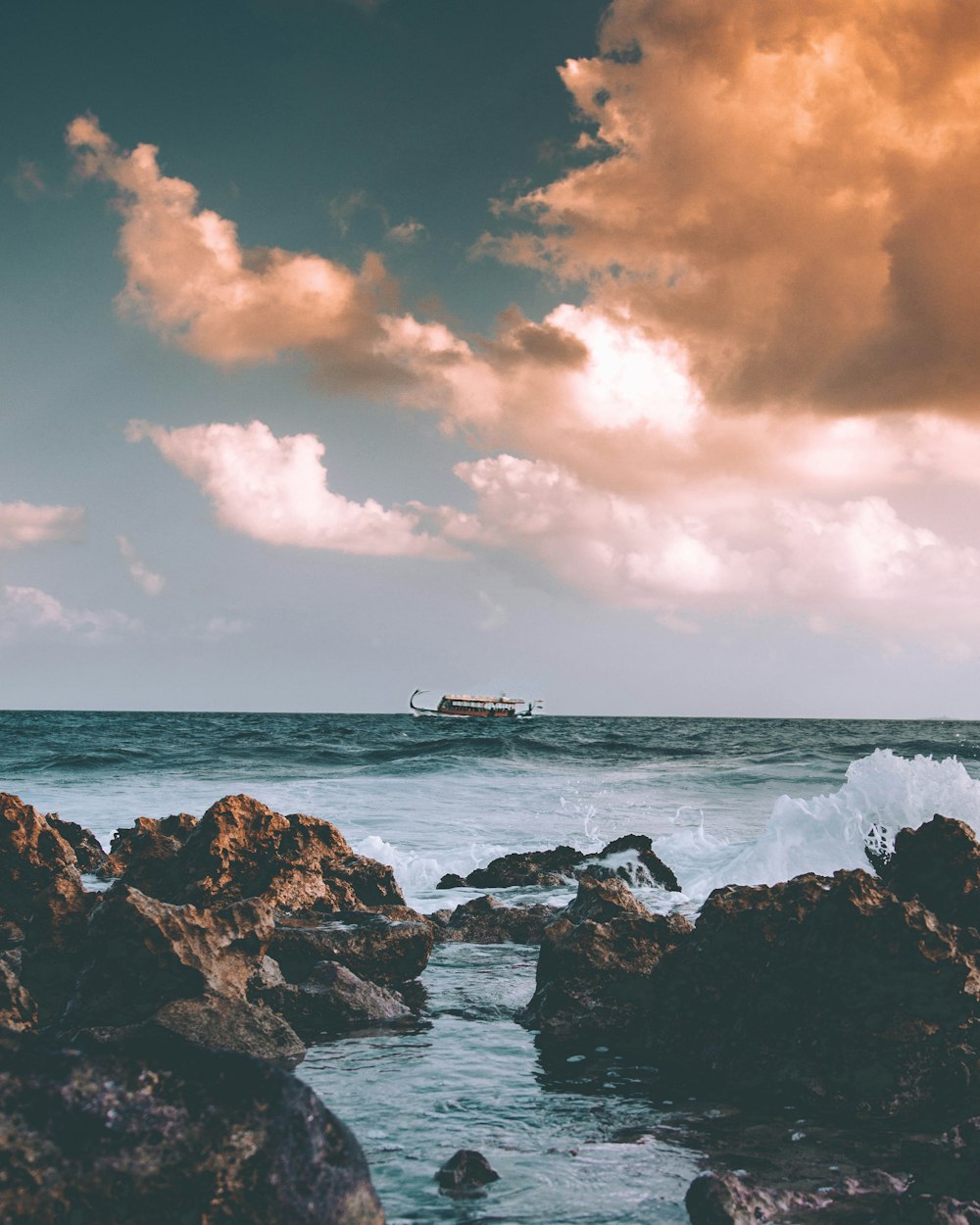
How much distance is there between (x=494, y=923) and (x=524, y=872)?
3.32 m

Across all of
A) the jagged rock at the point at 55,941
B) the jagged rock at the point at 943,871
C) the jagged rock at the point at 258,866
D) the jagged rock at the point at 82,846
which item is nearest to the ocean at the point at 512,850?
the jagged rock at the point at 258,866

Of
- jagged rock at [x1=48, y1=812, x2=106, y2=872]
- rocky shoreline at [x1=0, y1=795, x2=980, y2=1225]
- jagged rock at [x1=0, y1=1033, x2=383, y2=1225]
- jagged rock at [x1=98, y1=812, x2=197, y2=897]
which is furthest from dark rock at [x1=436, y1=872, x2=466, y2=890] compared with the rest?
jagged rock at [x1=0, y1=1033, x2=383, y2=1225]

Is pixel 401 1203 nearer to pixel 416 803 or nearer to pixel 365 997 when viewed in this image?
pixel 365 997

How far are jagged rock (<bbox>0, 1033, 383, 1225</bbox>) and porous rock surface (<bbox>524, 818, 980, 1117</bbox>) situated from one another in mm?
3182

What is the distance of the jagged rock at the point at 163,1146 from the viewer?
284 centimetres

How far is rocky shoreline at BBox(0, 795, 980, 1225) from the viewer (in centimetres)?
291

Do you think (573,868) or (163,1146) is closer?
(163,1146)

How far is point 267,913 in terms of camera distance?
266 inches

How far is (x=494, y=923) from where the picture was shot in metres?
9.66

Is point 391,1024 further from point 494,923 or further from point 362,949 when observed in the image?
point 494,923

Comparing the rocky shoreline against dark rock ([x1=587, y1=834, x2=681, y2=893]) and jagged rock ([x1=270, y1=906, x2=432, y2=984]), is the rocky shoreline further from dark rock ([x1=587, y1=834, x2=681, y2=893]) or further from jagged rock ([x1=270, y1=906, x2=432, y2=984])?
dark rock ([x1=587, y1=834, x2=681, y2=893])

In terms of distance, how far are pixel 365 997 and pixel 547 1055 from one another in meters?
1.51

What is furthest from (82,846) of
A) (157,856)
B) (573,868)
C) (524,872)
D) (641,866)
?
(641,866)

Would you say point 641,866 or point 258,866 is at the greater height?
point 258,866
